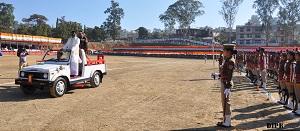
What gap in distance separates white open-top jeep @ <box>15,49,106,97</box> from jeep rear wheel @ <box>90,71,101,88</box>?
3.0 inches

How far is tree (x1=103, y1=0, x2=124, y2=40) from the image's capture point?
100m

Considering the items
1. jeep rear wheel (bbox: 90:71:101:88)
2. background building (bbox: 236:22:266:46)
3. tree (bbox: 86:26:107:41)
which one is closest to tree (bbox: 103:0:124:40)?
tree (bbox: 86:26:107:41)

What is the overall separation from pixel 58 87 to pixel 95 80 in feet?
8.50

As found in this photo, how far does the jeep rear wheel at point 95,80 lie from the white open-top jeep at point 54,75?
0.08 m

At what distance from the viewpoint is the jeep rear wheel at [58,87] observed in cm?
907

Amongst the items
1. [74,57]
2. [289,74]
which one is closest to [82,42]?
[74,57]

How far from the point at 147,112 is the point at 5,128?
3.63 m

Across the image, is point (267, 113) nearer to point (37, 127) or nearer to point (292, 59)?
point (292, 59)

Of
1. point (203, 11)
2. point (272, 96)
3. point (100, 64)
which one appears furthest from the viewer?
point (203, 11)

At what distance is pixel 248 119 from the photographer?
21.9ft

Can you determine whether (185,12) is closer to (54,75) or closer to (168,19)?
(168,19)

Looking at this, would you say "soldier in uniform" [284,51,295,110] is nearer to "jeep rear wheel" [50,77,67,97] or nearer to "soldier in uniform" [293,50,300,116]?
"soldier in uniform" [293,50,300,116]

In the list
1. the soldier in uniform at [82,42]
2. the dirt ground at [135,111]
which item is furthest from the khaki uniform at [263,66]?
the soldier in uniform at [82,42]

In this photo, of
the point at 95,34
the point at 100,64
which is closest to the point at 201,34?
the point at 95,34
